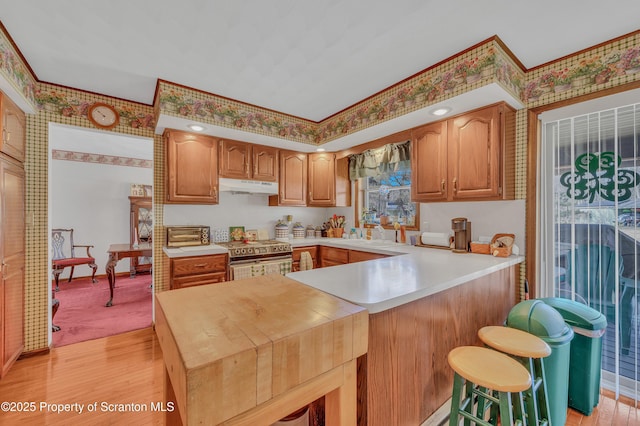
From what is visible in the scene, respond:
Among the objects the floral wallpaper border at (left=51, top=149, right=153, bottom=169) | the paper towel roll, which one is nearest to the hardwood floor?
the paper towel roll

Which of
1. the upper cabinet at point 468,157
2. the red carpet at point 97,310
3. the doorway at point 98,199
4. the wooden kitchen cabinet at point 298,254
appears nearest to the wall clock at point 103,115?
the doorway at point 98,199

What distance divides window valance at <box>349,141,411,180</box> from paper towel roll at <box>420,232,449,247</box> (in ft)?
3.05

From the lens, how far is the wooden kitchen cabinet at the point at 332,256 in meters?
3.18

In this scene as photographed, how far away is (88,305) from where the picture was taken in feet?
12.2

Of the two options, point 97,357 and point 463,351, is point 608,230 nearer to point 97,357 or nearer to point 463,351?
point 463,351

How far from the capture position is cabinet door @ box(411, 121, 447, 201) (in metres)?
2.46

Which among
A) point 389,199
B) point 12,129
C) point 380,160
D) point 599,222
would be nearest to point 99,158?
point 12,129

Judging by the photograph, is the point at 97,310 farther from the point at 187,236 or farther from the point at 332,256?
the point at 332,256

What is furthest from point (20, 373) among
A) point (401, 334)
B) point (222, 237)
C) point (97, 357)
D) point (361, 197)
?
point (361, 197)

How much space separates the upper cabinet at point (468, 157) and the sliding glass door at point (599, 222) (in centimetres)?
34

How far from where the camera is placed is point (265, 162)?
3.47 metres

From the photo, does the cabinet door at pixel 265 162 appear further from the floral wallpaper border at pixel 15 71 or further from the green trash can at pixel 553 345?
the green trash can at pixel 553 345

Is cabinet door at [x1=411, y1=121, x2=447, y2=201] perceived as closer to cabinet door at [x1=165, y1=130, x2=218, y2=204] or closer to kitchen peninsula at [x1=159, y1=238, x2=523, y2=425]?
kitchen peninsula at [x1=159, y1=238, x2=523, y2=425]

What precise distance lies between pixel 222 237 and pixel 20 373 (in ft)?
6.64
